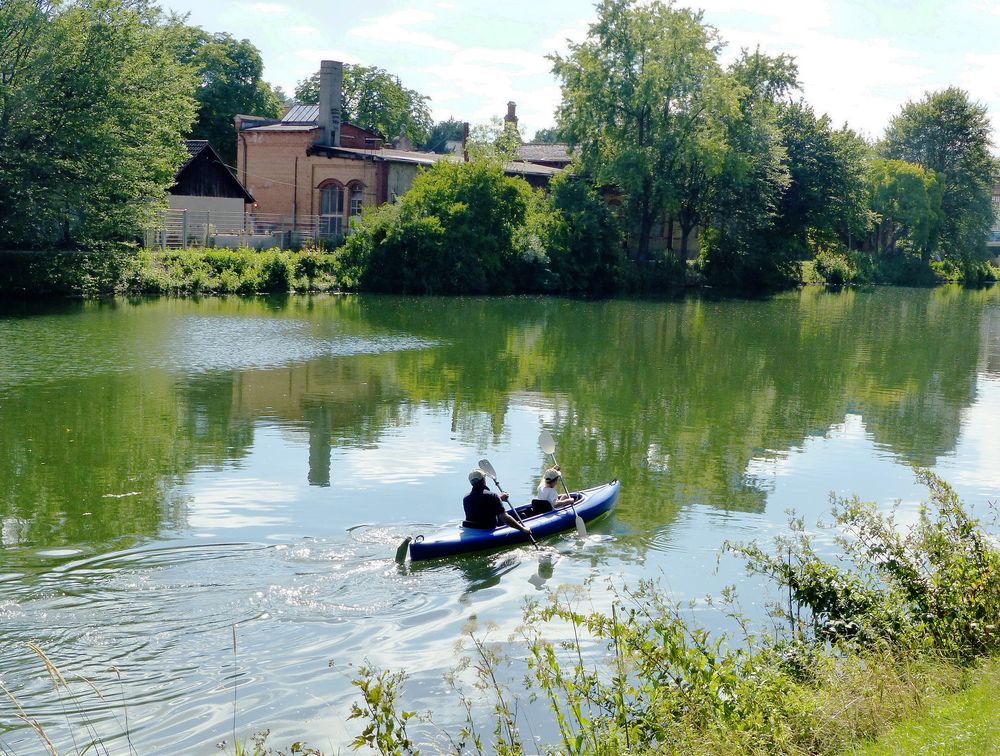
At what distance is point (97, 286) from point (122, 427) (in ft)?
75.1

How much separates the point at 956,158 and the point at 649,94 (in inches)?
1514

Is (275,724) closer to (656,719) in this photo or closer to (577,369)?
(656,719)

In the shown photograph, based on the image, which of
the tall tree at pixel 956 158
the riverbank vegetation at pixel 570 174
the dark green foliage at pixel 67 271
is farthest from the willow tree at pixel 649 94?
the tall tree at pixel 956 158

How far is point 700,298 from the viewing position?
50312 mm

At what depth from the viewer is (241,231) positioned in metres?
48.2

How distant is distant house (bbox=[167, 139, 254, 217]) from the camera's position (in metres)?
49.2

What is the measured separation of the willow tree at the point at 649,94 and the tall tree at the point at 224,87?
26.9 meters

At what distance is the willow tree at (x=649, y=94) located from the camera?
164ft

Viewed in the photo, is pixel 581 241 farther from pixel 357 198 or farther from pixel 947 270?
pixel 947 270

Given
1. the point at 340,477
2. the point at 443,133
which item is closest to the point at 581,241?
the point at 340,477

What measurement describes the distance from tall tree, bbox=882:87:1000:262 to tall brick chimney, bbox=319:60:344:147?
43.9m

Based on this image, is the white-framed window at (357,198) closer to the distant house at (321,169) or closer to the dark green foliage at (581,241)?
the distant house at (321,169)

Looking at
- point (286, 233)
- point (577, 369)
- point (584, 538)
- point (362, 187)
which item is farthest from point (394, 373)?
point (362, 187)

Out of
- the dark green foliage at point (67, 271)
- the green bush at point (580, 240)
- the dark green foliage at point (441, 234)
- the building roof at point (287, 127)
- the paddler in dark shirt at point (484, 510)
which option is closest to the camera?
the paddler in dark shirt at point (484, 510)
